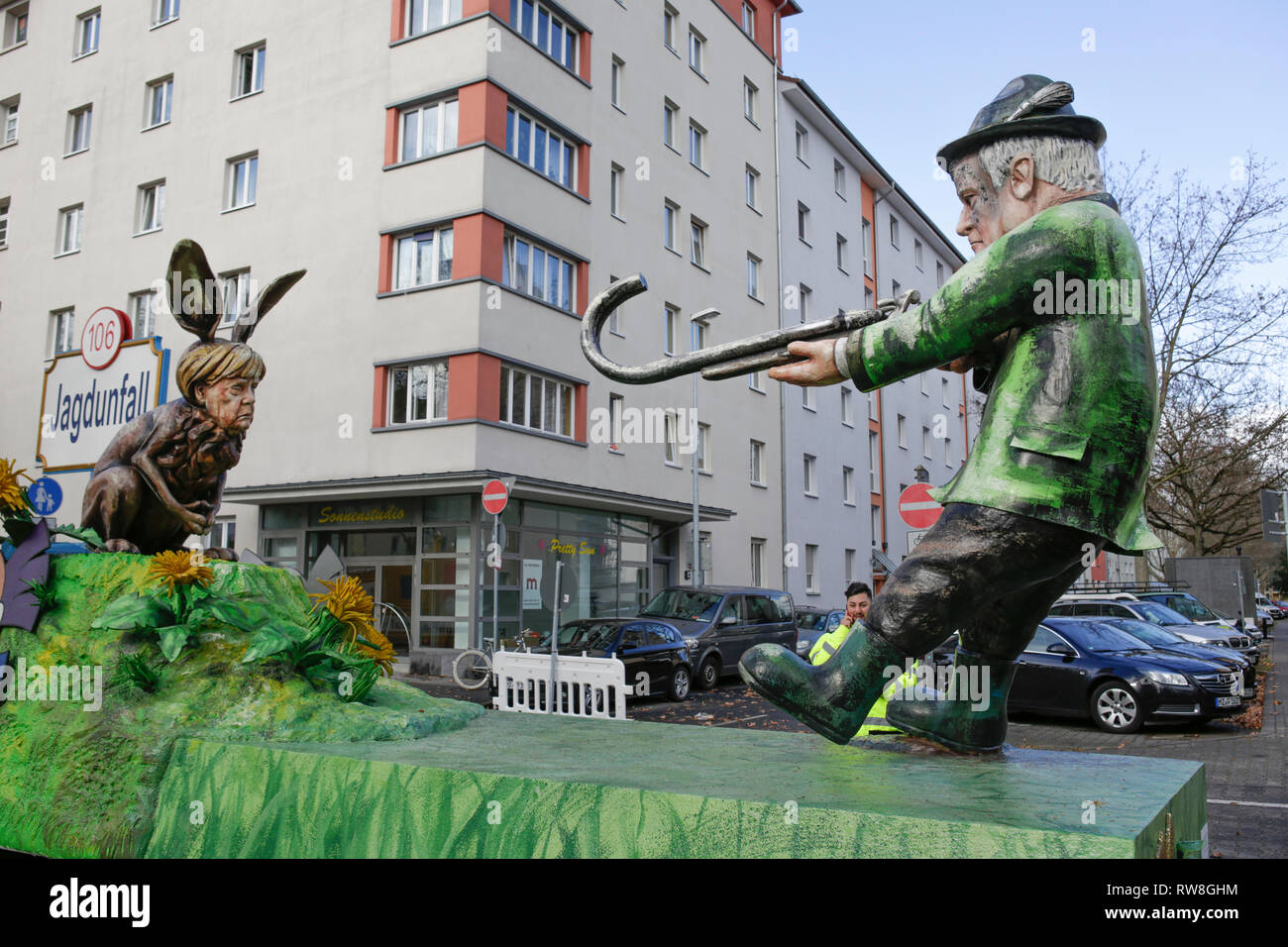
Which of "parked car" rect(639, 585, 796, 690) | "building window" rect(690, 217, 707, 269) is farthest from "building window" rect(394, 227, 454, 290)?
"building window" rect(690, 217, 707, 269)

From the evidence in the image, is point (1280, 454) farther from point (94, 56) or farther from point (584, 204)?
point (94, 56)

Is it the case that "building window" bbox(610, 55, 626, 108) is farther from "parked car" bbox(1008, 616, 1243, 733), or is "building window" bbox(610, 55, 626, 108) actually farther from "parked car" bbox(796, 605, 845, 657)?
"parked car" bbox(1008, 616, 1243, 733)

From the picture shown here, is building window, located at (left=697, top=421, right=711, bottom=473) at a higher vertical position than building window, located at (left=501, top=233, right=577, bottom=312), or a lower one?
lower

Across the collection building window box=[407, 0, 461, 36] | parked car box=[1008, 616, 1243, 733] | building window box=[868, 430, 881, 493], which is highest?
building window box=[407, 0, 461, 36]

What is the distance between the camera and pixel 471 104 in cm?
1869

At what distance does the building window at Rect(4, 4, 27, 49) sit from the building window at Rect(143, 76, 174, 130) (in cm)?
775

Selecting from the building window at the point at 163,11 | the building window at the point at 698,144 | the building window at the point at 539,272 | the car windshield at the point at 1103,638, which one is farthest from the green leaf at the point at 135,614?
the building window at the point at 163,11

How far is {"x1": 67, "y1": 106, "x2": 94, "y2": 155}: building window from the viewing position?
2509cm

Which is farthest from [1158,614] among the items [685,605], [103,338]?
[103,338]

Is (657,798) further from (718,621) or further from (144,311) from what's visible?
(144,311)

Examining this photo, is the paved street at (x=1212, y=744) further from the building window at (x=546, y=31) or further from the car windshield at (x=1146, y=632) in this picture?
the building window at (x=546, y=31)

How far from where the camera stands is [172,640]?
129 inches

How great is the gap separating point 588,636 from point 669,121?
16.4 meters

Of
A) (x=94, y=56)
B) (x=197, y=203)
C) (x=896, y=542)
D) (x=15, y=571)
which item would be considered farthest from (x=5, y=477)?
(x=896, y=542)
